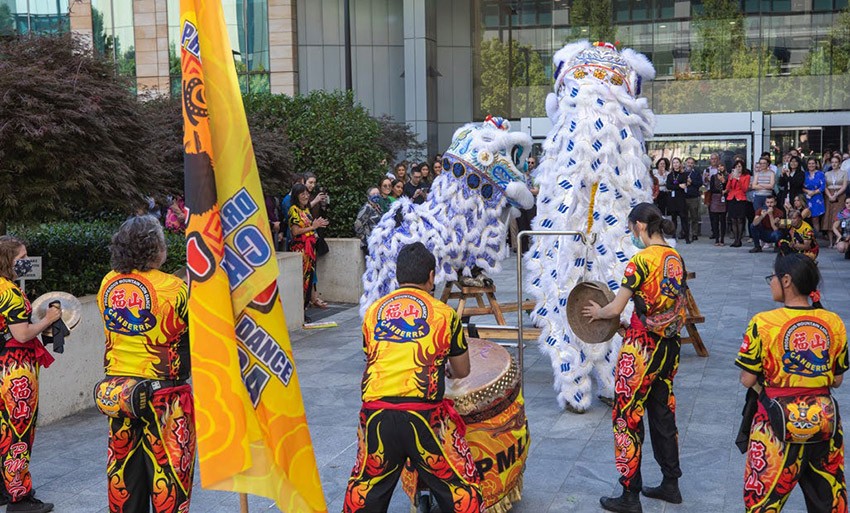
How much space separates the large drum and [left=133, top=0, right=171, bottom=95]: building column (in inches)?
1097

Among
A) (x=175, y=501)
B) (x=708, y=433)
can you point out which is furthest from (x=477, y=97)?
(x=175, y=501)

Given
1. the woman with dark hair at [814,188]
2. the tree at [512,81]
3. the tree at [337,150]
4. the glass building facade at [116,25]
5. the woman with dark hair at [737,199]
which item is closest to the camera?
the tree at [337,150]

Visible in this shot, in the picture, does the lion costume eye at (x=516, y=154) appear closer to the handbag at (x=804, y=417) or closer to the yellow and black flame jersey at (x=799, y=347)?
the yellow and black flame jersey at (x=799, y=347)

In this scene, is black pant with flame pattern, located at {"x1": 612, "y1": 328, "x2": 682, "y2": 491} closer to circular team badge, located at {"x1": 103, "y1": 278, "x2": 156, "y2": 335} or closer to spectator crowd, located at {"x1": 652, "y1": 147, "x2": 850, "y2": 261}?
circular team badge, located at {"x1": 103, "y1": 278, "x2": 156, "y2": 335}

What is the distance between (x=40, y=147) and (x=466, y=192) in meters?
3.68

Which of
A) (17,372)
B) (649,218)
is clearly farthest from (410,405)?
(17,372)

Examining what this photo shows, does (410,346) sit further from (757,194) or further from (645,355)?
(757,194)

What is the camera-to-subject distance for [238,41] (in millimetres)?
30734

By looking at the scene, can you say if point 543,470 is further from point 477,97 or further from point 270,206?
point 477,97

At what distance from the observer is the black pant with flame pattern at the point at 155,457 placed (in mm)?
4125

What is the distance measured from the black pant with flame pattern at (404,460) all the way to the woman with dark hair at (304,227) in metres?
7.27

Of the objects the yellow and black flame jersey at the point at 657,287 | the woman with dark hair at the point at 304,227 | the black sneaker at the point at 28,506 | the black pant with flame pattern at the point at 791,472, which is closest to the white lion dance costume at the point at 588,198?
the yellow and black flame jersey at the point at 657,287

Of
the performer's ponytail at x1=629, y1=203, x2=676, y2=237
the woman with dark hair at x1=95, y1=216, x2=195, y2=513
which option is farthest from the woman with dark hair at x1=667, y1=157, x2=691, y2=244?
the woman with dark hair at x1=95, y1=216, x2=195, y2=513

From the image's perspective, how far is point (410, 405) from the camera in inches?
148
